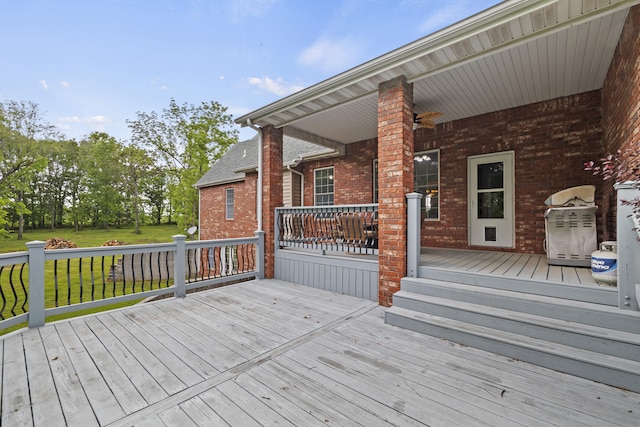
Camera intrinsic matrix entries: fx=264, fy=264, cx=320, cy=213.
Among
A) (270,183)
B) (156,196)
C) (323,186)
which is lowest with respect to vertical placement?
(270,183)


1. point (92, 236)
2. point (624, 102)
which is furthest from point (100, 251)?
point (92, 236)

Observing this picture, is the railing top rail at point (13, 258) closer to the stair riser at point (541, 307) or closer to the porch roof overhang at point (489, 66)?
the porch roof overhang at point (489, 66)

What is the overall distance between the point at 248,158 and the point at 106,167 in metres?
22.7

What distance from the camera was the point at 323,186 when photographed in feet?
26.3

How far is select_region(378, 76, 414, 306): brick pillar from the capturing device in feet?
11.7

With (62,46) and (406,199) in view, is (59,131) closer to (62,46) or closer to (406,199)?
(62,46)

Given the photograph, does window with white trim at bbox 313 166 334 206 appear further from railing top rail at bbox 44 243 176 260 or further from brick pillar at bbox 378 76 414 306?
railing top rail at bbox 44 243 176 260

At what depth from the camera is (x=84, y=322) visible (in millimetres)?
3273

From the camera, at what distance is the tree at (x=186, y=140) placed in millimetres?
14845

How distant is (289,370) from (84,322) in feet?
9.33

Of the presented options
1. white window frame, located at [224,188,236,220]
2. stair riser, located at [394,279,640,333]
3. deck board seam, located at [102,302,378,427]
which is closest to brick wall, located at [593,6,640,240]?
stair riser, located at [394,279,640,333]

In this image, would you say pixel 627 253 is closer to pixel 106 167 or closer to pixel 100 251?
pixel 100 251

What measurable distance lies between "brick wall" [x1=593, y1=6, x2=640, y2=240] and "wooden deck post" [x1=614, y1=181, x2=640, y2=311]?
0.54 feet

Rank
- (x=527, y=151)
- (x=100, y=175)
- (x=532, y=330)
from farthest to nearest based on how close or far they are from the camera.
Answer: (x=100, y=175) → (x=527, y=151) → (x=532, y=330)
